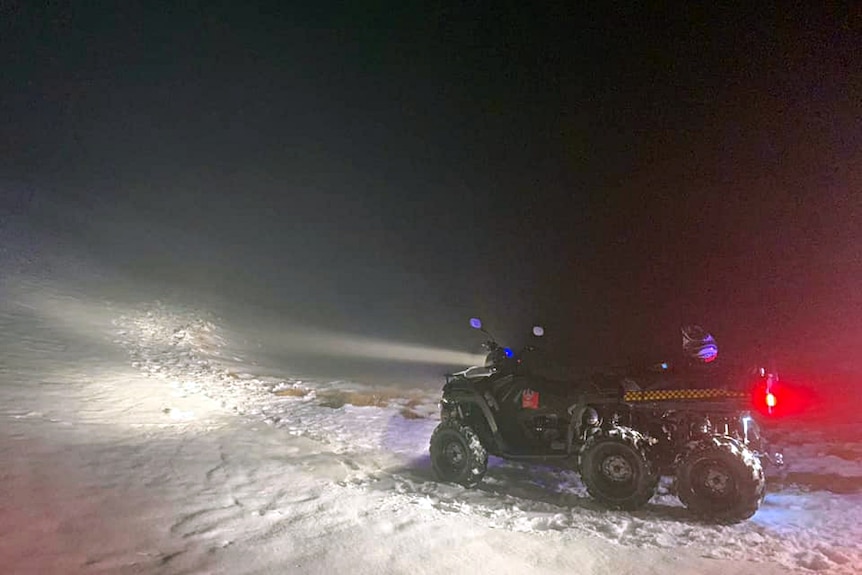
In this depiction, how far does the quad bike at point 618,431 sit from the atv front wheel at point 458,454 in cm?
1

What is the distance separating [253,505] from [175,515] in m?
0.79

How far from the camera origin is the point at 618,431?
6602 mm

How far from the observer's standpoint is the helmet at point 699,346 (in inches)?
269

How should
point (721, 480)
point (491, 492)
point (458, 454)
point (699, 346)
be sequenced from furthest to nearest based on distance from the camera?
point (458, 454) < point (491, 492) < point (699, 346) < point (721, 480)

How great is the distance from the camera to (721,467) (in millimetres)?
6109

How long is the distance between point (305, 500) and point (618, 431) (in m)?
3.43

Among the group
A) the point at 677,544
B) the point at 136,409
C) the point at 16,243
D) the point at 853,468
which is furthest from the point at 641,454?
the point at 16,243

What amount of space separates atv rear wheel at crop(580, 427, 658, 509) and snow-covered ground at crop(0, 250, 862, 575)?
0.18 metres

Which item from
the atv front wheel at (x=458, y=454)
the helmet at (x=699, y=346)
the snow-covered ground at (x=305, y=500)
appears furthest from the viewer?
the atv front wheel at (x=458, y=454)

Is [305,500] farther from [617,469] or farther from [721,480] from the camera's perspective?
[721,480]

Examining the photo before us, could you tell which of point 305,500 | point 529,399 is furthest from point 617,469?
point 305,500

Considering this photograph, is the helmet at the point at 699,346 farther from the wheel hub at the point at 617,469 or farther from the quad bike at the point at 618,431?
the wheel hub at the point at 617,469

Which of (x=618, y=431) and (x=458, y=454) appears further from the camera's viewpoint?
(x=458, y=454)

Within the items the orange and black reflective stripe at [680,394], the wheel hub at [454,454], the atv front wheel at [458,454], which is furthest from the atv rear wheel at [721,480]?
the wheel hub at [454,454]
